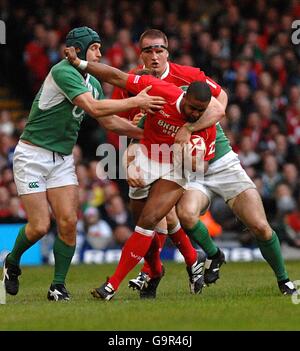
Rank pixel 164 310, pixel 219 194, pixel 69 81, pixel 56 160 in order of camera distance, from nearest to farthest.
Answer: pixel 164 310, pixel 69 81, pixel 56 160, pixel 219 194

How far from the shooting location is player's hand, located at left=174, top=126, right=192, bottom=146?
32.0 ft

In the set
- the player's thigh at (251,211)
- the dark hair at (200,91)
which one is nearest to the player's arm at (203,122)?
the dark hair at (200,91)

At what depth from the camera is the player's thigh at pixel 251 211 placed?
10094mm

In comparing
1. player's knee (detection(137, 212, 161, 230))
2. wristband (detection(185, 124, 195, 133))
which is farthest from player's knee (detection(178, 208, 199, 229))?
wristband (detection(185, 124, 195, 133))

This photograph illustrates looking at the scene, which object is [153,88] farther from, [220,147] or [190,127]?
[220,147]

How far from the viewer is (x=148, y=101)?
9.57m

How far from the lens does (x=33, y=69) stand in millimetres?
20375

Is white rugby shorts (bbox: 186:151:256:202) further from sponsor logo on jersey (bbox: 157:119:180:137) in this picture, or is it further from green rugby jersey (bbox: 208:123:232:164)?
sponsor logo on jersey (bbox: 157:119:180:137)

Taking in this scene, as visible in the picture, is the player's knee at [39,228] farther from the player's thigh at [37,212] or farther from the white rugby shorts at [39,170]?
the white rugby shorts at [39,170]

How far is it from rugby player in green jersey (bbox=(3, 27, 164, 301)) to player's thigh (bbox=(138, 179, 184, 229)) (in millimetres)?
614

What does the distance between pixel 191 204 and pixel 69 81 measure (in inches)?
76.6

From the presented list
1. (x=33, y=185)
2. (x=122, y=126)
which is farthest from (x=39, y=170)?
(x=122, y=126)

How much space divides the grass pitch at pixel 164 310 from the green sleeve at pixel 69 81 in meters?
1.90

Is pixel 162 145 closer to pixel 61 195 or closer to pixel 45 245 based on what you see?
pixel 61 195
